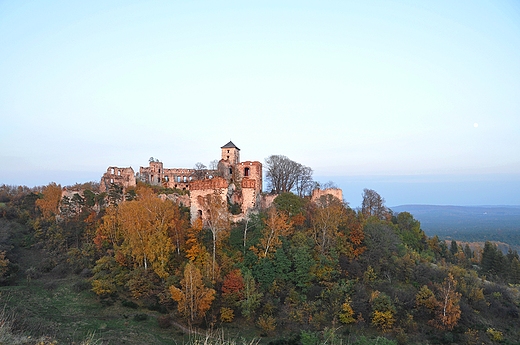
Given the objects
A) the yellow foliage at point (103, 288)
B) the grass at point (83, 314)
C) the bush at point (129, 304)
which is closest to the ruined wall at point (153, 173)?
the grass at point (83, 314)

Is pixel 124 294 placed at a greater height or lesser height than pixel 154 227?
lesser

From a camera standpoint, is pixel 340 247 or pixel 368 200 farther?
pixel 368 200

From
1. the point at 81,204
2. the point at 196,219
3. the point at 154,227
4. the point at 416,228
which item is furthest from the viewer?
the point at 416,228

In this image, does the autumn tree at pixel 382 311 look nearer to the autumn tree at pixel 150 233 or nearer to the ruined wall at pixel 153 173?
the autumn tree at pixel 150 233

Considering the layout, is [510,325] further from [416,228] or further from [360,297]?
[416,228]

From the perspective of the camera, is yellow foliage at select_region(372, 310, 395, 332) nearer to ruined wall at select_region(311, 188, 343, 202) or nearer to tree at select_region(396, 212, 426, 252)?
ruined wall at select_region(311, 188, 343, 202)

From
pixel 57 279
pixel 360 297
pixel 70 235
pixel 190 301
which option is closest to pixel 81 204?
pixel 70 235

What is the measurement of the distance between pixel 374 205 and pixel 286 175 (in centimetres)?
1162

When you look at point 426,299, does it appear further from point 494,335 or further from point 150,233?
point 150,233

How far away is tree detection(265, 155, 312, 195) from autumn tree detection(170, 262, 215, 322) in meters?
21.3

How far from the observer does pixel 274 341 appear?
18.1m

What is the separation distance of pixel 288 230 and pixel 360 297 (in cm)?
669

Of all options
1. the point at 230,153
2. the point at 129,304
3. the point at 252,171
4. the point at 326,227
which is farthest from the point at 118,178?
the point at 326,227

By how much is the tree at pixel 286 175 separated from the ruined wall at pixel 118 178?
1645 centimetres
